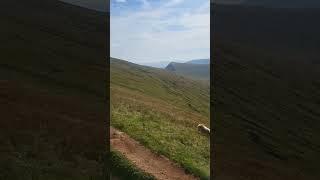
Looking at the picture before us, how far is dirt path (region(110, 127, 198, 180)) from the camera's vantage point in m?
24.4

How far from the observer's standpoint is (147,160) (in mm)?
25656
